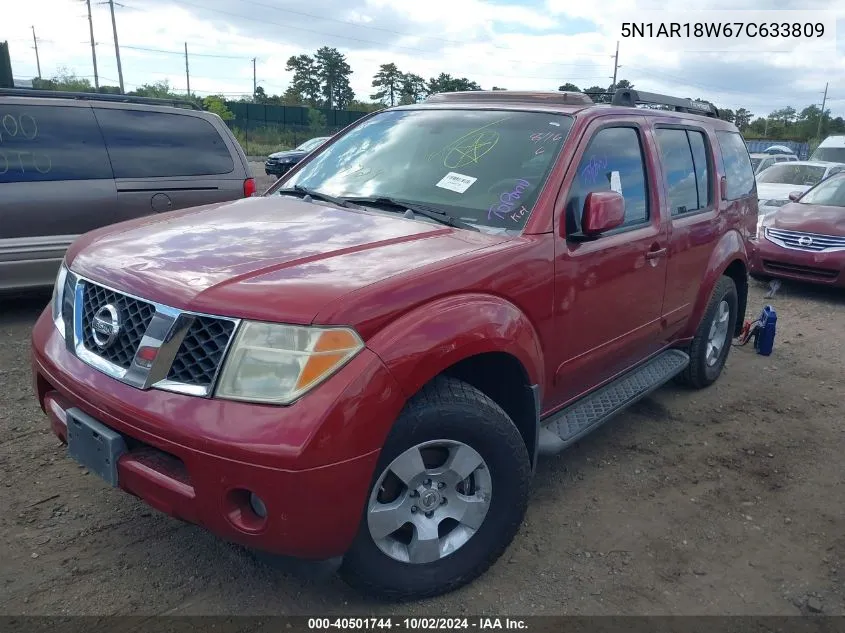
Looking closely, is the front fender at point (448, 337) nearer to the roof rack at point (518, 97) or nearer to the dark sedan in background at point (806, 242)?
the roof rack at point (518, 97)

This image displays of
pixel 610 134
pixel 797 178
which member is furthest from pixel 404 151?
pixel 797 178

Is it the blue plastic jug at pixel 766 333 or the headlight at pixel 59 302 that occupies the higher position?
the headlight at pixel 59 302

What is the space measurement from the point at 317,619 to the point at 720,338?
3.92 metres

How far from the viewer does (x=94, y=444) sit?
2.40m

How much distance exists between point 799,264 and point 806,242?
0.95 ft

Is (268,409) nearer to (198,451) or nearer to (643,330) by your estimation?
(198,451)

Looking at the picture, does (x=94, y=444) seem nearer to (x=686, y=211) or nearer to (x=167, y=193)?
(x=686, y=211)

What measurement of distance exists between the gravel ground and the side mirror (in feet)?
4.53

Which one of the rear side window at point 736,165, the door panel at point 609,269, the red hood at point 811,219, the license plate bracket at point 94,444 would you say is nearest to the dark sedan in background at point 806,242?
the red hood at point 811,219

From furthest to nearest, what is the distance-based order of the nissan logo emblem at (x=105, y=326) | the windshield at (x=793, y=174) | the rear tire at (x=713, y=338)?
the windshield at (x=793, y=174)
the rear tire at (x=713, y=338)
the nissan logo emblem at (x=105, y=326)

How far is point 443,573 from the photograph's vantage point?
2625mm

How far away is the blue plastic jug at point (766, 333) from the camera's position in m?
5.93

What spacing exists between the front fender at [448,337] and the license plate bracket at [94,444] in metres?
0.94

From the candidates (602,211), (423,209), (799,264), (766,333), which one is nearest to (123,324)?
(423,209)
